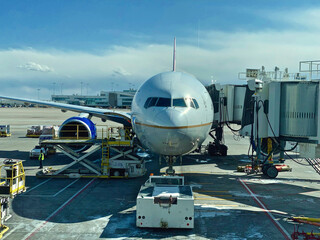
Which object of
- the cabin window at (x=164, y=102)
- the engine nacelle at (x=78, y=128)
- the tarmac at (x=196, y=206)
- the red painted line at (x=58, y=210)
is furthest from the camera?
the engine nacelle at (x=78, y=128)

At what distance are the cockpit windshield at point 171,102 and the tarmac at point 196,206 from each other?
425 cm

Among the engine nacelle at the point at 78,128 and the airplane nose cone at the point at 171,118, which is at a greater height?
the airplane nose cone at the point at 171,118

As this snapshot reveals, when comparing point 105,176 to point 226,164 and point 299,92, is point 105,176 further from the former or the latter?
point 299,92

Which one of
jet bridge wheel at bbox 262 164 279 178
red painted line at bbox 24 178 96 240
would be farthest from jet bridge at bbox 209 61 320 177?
red painted line at bbox 24 178 96 240

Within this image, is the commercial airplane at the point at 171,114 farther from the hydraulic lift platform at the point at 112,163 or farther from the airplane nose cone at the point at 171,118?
the hydraulic lift platform at the point at 112,163

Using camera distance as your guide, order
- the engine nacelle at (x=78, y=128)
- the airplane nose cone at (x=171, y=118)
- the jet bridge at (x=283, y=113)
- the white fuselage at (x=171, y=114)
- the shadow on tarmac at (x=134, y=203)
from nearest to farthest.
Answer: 1. the shadow on tarmac at (x=134, y=203)
2. the airplane nose cone at (x=171, y=118)
3. the white fuselage at (x=171, y=114)
4. the jet bridge at (x=283, y=113)
5. the engine nacelle at (x=78, y=128)

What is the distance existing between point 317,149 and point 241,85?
710cm

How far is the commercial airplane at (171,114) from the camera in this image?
11430mm

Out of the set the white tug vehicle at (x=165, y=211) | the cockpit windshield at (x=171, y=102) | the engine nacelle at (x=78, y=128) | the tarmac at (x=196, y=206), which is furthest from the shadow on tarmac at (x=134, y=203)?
the cockpit windshield at (x=171, y=102)

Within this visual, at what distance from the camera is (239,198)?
45.9ft

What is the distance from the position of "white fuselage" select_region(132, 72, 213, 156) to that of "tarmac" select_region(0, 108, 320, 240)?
2858mm

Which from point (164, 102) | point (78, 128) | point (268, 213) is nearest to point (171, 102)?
point (164, 102)

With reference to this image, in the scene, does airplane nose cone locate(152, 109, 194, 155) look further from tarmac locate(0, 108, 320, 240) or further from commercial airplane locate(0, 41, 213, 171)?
tarmac locate(0, 108, 320, 240)

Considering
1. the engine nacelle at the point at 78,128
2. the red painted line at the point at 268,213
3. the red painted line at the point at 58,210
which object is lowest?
the red painted line at the point at 58,210
